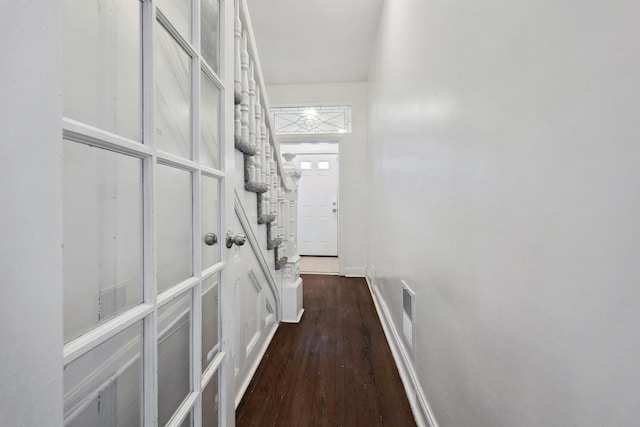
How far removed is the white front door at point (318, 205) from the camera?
515cm

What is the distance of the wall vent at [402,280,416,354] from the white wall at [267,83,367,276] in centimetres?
217

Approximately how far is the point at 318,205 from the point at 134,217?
15.2 feet

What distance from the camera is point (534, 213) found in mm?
546

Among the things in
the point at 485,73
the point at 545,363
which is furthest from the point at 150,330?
the point at 485,73

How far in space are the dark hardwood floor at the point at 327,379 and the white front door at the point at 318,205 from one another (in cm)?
278

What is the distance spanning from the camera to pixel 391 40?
6.35ft

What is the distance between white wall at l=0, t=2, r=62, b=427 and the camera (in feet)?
0.99

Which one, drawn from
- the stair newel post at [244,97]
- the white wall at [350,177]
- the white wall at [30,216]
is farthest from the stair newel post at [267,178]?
the white wall at [350,177]

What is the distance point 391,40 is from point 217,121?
157 centimetres

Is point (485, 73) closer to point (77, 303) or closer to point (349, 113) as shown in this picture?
point (77, 303)

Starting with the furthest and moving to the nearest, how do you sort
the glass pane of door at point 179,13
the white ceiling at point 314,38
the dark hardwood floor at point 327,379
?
the white ceiling at point 314,38
the dark hardwood floor at point 327,379
the glass pane of door at point 179,13

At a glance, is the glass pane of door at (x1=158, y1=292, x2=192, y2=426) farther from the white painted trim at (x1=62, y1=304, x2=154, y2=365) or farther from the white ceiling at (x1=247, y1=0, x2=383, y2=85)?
the white ceiling at (x1=247, y1=0, x2=383, y2=85)

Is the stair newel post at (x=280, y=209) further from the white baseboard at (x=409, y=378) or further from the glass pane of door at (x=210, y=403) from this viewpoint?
the glass pane of door at (x=210, y=403)

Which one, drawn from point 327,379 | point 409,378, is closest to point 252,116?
point 327,379
